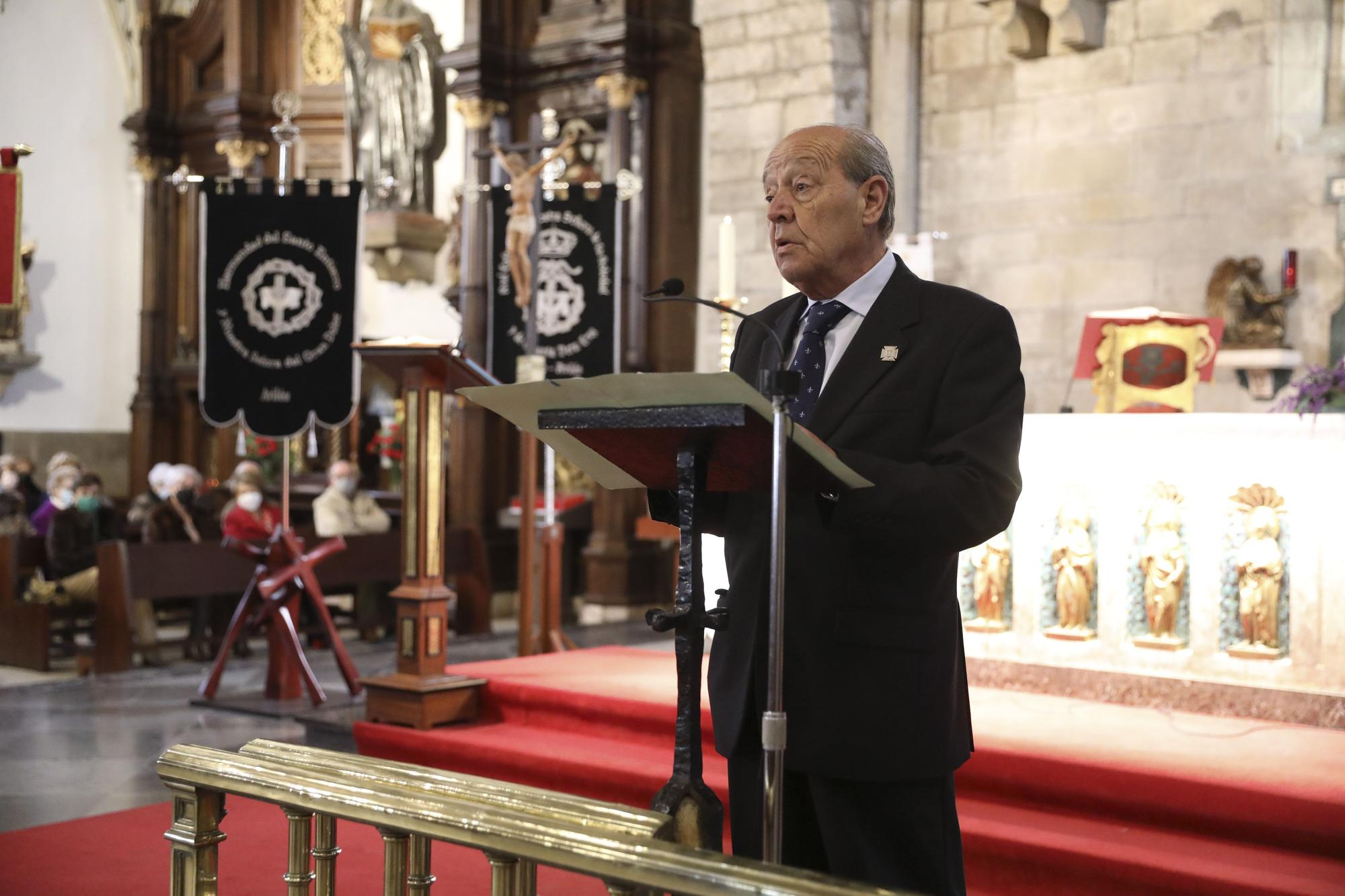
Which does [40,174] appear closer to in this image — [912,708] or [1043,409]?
[1043,409]

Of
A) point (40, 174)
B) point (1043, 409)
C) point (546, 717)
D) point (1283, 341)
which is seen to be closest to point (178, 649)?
point (546, 717)

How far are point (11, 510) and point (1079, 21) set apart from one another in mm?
6536

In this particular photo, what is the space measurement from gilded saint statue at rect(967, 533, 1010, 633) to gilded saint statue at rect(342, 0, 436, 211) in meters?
6.97

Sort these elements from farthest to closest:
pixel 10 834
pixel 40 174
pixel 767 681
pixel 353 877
A: pixel 40 174 → pixel 10 834 → pixel 353 877 → pixel 767 681

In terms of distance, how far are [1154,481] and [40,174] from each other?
37.5ft

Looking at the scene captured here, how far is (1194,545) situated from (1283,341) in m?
2.54

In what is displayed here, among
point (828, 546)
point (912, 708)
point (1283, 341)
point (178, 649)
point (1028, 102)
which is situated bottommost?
point (178, 649)

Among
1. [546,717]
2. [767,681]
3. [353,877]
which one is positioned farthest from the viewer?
[546,717]

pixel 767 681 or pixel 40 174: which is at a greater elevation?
pixel 40 174

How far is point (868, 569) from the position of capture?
1.84 metres

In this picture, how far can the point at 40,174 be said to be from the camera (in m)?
12.8

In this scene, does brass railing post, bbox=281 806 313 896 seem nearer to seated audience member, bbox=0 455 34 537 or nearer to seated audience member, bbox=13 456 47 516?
seated audience member, bbox=0 455 34 537

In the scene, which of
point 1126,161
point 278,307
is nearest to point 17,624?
point 278,307

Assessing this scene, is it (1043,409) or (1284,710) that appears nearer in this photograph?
(1284,710)
